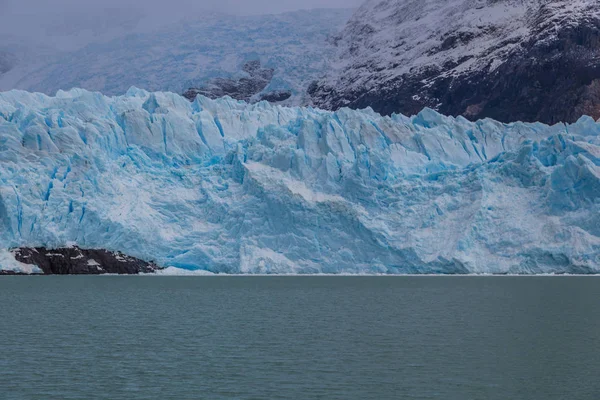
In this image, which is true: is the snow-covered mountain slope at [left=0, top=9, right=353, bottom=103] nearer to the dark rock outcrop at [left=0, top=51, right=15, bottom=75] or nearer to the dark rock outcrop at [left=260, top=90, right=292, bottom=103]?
the dark rock outcrop at [left=260, top=90, right=292, bottom=103]

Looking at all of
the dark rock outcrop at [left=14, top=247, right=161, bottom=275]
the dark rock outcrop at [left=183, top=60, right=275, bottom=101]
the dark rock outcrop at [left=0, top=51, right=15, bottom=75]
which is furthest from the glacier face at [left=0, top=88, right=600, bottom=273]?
the dark rock outcrop at [left=0, top=51, right=15, bottom=75]

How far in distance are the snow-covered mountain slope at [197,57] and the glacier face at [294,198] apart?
3527 centimetres

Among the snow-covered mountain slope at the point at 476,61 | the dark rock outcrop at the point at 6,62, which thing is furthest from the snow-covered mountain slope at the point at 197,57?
the dark rock outcrop at the point at 6,62

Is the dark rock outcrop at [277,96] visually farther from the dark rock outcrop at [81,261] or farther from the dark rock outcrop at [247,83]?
the dark rock outcrop at [81,261]

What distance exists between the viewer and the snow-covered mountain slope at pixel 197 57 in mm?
80188

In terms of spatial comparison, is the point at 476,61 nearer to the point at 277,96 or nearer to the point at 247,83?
the point at 277,96
